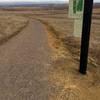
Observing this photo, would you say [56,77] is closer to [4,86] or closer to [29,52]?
[4,86]

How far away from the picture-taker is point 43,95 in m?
7.44

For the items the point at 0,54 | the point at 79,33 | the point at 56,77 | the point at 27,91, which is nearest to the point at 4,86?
the point at 27,91

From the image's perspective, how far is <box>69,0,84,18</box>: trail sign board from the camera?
892 cm

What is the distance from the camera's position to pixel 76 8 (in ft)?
29.7

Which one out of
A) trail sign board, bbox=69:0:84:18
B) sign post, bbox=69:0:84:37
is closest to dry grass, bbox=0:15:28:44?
sign post, bbox=69:0:84:37

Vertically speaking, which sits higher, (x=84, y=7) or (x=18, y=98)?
(x=84, y=7)

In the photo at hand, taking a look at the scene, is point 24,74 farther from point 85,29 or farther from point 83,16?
point 83,16

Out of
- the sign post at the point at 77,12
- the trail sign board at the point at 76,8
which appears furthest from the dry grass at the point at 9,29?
the trail sign board at the point at 76,8

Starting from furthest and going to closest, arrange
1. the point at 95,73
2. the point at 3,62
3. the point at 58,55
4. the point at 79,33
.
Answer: the point at 58,55 → the point at 3,62 → the point at 95,73 → the point at 79,33

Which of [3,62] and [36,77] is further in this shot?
[3,62]

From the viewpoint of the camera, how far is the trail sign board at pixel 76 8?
8.92m

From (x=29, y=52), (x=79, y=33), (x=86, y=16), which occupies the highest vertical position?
(x=86, y=16)

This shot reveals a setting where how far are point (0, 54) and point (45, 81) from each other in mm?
4845

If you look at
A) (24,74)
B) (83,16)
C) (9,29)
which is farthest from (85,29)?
(9,29)
